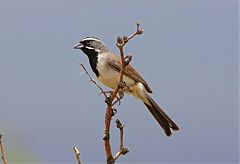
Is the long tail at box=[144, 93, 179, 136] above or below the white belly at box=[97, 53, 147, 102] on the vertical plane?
below

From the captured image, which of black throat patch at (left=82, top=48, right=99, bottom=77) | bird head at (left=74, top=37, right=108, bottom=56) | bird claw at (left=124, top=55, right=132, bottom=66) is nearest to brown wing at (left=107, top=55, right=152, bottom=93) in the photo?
black throat patch at (left=82, top=48, right=99, bottom=77)

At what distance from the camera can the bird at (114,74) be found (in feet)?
15.4

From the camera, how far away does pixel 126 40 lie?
1884 millimetres

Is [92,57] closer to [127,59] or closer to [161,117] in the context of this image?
[161,117]

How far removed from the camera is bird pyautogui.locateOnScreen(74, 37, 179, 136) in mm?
4695

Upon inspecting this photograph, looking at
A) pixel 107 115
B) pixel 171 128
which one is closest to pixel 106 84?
pixel 171 128

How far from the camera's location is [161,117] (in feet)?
15.0

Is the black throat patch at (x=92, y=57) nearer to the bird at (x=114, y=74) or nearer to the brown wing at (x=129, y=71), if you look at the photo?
the bird at (x=114, y=74)

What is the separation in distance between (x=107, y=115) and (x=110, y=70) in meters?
2.76

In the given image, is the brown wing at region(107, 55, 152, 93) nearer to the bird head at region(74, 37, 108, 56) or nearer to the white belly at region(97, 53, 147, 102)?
the white belly at region(97, 53, 147, 102)

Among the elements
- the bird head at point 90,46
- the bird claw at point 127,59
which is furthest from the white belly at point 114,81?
the bird claw at point 127,59

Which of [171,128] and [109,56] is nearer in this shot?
[171,128]

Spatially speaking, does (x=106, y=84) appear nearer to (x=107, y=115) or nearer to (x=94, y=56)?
(x=94, y=56)

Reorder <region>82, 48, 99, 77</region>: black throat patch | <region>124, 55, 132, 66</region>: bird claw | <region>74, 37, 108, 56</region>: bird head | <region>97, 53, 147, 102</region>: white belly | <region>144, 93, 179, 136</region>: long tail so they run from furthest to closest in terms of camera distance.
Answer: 1. <region>74, 37, 108, 56</region>: bird head
2. <region>82, 48, 99, 77</region>: black throat patch
3. <region>97, 53, 147, 102</region>: white belly
4. <region>144, 93, 179, 136</region>: long tail
5. <region>124, 55, 132, 66</region>: bird claw
